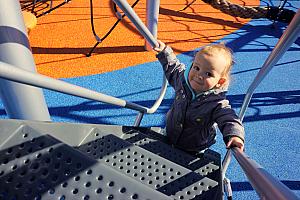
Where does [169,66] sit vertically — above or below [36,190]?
below

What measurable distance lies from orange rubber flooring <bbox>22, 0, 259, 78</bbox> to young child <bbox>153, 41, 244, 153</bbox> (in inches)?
61.6

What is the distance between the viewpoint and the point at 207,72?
126 centimetres

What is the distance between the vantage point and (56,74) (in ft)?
8.86

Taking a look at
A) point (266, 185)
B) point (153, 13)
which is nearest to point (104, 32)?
point (153, 13)

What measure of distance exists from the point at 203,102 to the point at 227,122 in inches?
6.7

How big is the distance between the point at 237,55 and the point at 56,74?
6.49 feet

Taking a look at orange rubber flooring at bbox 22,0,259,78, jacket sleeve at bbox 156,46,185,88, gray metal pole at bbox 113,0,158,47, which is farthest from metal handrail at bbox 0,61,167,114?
orange rubber flooring at bbox 22,0,259,78

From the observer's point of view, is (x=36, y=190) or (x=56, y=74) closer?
(x=36, y=190)

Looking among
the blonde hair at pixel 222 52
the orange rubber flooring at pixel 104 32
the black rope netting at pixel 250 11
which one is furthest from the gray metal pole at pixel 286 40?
the black rope netting at pixel 250 11

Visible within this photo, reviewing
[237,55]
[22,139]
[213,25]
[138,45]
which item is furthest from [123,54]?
[22,139]

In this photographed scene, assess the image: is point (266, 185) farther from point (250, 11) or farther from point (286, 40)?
point (250, 11)

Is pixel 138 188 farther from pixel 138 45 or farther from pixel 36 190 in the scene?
pixel 138 45

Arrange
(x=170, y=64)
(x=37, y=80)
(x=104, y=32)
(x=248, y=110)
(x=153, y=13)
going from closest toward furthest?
(x=37, y=80), (x=170, y=64), (x=248, y=110), (x=153, y=13), (x=104, y=32)

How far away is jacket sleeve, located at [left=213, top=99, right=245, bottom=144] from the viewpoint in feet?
3.51
